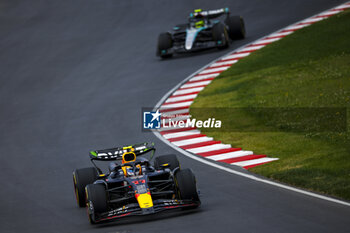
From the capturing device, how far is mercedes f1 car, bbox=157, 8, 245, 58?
2886cm

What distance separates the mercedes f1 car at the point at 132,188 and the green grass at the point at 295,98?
2.60m

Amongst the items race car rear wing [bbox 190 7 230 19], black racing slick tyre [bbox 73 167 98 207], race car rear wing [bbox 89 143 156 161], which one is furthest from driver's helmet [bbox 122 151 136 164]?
race car rear wing [bbox 190 7 230 19]

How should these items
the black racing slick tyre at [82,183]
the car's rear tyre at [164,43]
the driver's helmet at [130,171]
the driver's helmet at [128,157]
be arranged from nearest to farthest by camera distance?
the driver's helmet at [130,171], the driver's helmet at [128,157], the black racing slick tyre at [82,183], the car's rear tyre at [164,43]

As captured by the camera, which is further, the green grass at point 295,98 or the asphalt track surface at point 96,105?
the green grass at point 295,98

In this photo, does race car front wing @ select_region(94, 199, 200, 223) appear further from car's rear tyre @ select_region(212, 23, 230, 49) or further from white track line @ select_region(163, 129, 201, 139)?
car's rear tyre @ select_region(212, 23, 230, 49)

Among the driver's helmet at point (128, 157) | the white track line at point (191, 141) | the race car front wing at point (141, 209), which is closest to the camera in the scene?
the race car front wing at point (141, 209)

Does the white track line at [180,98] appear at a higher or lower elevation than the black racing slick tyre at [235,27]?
lower

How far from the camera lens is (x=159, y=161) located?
14.1m

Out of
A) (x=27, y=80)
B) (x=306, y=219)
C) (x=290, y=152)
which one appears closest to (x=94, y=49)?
(x=27, y=80)

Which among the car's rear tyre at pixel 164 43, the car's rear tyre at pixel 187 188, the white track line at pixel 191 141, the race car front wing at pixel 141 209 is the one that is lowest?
the white track line at pixel 191 141

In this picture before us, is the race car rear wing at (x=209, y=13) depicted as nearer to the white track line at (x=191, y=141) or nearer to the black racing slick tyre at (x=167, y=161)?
the white track line at (x=191, y=141)

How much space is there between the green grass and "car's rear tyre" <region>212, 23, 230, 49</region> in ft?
5.94

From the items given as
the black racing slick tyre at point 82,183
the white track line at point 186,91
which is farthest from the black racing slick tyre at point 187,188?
the white track line at point 186,91

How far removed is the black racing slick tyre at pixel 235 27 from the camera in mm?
30156
